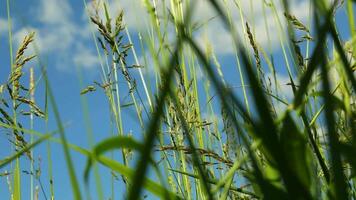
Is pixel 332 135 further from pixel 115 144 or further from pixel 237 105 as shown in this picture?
pixel 115 144

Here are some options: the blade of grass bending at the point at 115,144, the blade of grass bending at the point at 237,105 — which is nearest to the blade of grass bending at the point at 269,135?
the blade of grass bending at the point at 237,105

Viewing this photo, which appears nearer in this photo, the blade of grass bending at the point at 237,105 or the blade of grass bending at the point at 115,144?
the blade of grass bending at the point at 237,105

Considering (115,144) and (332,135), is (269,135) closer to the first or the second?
(332,135)

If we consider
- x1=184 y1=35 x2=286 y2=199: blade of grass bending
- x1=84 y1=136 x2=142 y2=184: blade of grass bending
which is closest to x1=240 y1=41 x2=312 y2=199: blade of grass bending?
x1=184 y1=35 x2=286 y2=199: blade of grass bending

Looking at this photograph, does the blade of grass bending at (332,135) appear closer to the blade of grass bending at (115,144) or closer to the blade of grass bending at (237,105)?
the blade of grass bending at (237,105)

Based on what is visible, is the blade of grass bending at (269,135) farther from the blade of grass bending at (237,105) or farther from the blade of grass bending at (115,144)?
the blade of grass bending at (115,144)

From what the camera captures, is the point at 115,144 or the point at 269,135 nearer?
the point at 269,135

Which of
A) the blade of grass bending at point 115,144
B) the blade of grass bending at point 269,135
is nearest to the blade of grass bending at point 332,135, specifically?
the blade of grass bending at point 269,135

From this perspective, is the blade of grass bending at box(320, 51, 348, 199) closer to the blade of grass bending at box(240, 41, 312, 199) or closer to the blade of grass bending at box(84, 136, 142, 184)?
the blade of grass bending at box(240, 41, 312, 199)

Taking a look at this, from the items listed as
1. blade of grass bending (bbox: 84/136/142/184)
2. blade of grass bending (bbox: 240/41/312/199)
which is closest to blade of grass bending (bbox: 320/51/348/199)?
blade of grass bending (bbox: 240/41/312/199)

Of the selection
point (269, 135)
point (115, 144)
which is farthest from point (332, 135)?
point (115, 144)

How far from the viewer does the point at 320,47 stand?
0.33 meters

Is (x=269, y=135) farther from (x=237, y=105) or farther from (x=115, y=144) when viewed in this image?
(x=115, y=144)

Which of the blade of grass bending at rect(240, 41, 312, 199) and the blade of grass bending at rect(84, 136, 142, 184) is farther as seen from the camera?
the blade of grass bending at rect(84, 136, 142, 184)
